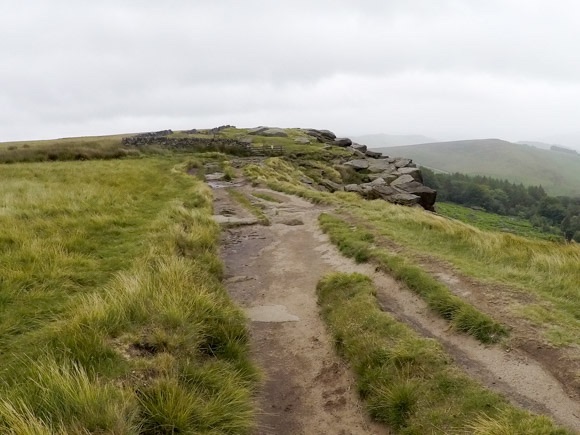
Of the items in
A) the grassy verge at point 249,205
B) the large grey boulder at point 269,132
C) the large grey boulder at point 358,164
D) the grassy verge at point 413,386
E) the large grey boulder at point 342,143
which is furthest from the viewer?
the large grey boulder at point 269,132

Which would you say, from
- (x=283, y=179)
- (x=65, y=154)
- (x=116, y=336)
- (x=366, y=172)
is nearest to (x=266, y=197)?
(x=283, y=179)

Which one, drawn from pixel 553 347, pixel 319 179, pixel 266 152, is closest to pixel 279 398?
pixel 553 347

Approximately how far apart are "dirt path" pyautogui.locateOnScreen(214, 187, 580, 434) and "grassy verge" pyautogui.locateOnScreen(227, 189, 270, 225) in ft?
15.2

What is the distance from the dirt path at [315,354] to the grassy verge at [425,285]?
0.75ft

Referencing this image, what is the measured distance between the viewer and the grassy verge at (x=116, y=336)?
4.57m

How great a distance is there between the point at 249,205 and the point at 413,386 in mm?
17528

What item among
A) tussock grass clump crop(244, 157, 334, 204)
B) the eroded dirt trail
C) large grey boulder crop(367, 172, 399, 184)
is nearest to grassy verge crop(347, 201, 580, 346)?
the eroded dirt trail

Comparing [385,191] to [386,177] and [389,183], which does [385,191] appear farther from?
[386,177]

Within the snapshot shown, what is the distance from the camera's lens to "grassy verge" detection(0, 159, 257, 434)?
457 cm

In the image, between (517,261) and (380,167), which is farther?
(380,167)

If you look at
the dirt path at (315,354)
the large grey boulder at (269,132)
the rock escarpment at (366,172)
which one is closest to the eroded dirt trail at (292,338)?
the dirt path at (315,354)

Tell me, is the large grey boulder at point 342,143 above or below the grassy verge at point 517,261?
above

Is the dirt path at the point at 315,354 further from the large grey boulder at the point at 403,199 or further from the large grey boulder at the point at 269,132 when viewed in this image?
the large grey boulder at the point at 269,132

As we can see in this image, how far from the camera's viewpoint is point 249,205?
75.6ft
